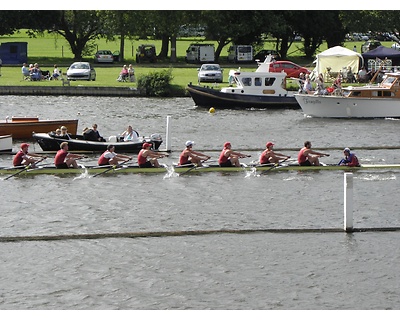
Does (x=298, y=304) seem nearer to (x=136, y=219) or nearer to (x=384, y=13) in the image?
(x=136, y=219)

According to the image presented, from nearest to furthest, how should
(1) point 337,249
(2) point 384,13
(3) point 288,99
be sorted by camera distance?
(1) point 337,249, (3) point 288,99, (2) point 384,13

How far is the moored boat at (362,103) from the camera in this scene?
5969cm

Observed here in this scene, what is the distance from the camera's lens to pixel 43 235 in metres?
31.0

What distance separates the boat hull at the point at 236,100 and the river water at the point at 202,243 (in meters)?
17.5

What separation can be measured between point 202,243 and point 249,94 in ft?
115

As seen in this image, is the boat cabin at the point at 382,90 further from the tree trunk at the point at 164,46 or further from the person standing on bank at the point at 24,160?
the tree trunk at the point at 164,46

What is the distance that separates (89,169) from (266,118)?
22189 millimetres

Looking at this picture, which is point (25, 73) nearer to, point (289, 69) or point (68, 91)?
point (68, 91)

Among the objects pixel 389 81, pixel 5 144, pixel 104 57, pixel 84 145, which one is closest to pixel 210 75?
pixel 389 81

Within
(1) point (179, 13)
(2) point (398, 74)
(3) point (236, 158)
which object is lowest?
(3) point (236, 158)

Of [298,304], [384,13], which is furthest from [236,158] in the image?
[384,13]

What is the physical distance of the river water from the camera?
25688mm

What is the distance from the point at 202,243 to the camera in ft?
99.4

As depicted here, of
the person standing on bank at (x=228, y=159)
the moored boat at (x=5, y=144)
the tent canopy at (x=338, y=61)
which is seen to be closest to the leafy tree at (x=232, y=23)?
the tent canopy at (x=338, y=61)
